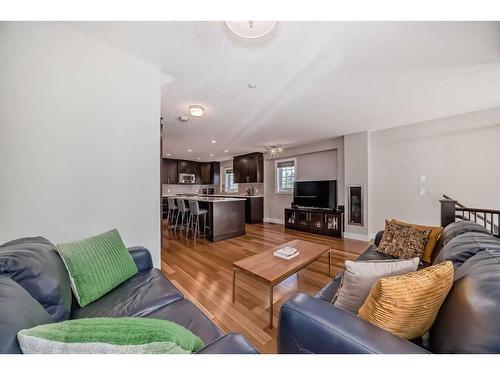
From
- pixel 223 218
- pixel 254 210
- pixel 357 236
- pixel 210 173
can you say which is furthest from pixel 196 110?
pixel 210 173

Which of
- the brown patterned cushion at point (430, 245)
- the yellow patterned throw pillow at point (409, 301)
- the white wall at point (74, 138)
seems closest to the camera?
the yellow patterned throw pillow at point (409, 301)

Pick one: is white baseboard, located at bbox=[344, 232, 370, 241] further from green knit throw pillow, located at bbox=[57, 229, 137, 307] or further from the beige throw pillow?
green knit throw pillow, located at bbox=[57, 229, 137, 307]

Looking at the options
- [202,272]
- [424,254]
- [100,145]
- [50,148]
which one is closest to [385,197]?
[424,254]

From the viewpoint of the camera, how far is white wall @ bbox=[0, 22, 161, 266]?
139cm

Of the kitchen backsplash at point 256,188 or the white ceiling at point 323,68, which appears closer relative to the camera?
the white ceiling at point 323,68

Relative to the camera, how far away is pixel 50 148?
1489 millimetres

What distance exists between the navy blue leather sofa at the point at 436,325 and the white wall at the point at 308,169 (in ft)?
13.2

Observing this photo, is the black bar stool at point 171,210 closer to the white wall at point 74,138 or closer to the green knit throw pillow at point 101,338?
the white wall at point 74,138

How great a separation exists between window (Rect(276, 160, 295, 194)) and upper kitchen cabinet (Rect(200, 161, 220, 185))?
9.89ft

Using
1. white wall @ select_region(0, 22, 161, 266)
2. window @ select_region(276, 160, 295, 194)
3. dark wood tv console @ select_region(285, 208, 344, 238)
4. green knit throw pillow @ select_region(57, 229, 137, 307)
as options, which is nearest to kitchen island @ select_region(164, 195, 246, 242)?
dark wood tv console @ select_region(285, 208, 344, 238)

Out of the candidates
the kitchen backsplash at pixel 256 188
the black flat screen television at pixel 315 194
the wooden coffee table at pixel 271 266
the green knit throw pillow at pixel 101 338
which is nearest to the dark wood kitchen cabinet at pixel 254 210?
the kitchen backsplash at pixel 256 188

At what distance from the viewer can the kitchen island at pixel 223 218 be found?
13.2 ft
